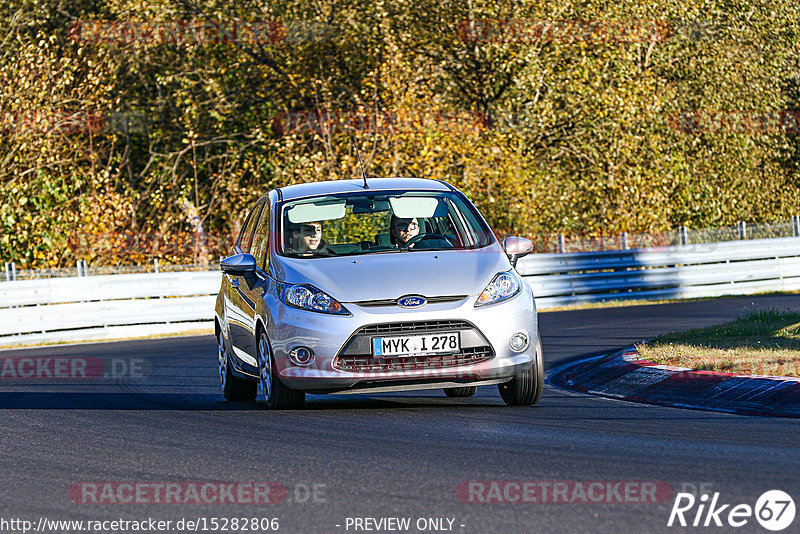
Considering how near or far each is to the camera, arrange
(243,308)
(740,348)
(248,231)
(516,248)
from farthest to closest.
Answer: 1. (248,231)
2. (740,348)
3. (243,308)
4. (516,248)

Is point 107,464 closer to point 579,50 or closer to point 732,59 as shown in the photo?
point 579,50

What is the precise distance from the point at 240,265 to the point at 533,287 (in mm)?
16358

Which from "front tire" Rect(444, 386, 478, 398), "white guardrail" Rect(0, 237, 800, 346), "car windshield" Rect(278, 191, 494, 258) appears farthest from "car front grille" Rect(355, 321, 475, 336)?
"white guardrail" Rect(0, 237, 800, 346)

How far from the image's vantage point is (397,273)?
9.09 meters

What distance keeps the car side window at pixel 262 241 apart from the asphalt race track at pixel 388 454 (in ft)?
3.84

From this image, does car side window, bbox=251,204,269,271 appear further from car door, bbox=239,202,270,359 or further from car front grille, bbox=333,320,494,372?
car front grille, bbox=333,320,494,372

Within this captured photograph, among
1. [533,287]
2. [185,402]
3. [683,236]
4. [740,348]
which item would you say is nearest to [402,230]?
[185,402]

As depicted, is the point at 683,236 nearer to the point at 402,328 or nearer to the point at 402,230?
the point at 402,230

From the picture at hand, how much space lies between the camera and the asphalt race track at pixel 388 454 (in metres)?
5.71

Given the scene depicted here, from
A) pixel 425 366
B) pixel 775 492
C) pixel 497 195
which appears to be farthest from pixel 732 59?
pixel 775 492

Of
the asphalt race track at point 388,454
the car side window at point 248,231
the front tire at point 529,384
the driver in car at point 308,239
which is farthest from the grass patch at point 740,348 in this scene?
the car side window at point 248,231

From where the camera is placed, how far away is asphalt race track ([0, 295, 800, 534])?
5715mm

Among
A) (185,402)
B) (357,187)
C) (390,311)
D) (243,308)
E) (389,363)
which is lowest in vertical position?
(185,402)

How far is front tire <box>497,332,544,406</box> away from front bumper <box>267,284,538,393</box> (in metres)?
0.18
